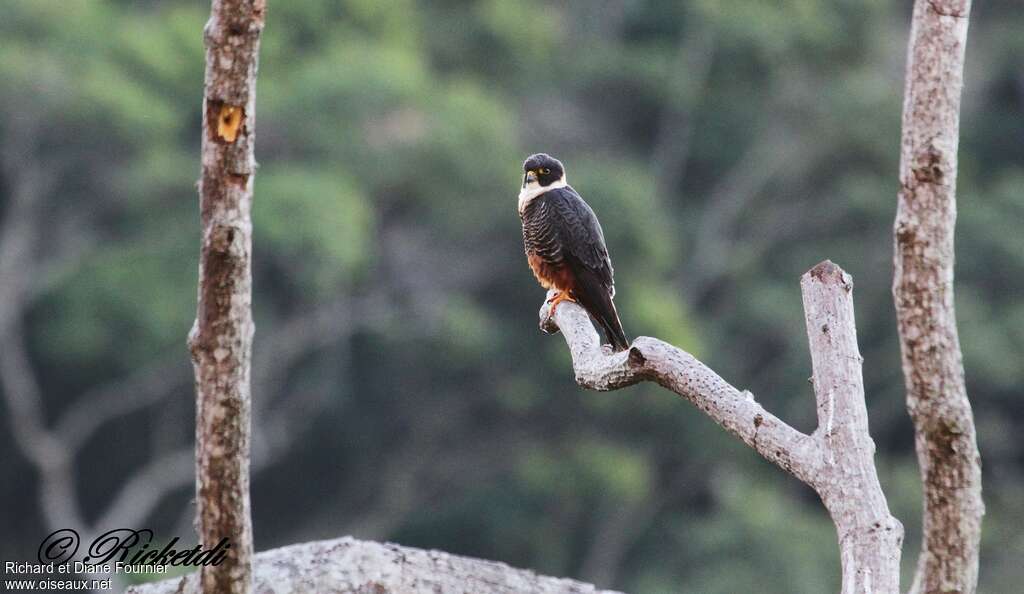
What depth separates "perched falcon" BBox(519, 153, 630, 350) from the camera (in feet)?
22.0

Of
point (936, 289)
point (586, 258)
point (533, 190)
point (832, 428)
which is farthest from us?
point (533, 190)

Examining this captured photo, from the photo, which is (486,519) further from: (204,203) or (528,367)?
(204,203)

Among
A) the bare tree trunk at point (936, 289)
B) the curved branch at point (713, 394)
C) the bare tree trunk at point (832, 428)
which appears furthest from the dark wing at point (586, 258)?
the bare tree trunk at point (936, 289)

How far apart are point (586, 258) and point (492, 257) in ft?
57.5

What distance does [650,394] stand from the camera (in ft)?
78.3

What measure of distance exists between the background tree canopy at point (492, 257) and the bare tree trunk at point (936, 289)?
1717 cm

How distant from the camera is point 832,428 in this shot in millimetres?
4262

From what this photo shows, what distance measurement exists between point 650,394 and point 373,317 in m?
3.88

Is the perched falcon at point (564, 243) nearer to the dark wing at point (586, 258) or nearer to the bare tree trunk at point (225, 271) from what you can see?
the dark wing at point (586, 258)

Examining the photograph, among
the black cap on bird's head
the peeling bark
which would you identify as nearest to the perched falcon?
the black cap on bird's head

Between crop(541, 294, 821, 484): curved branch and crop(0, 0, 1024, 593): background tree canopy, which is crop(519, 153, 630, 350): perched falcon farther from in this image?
crop(0, 0, 1024, 593): background tree canopy

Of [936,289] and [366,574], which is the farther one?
[366,574]

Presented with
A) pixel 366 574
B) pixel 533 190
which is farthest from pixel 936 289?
pixel 533 190

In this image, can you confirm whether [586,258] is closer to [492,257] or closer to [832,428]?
[832,428]
